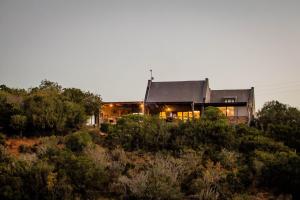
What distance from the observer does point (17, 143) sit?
3503 cm

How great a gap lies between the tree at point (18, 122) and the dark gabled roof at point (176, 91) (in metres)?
16.7

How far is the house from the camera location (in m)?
47.2

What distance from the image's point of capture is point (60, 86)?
45.7m

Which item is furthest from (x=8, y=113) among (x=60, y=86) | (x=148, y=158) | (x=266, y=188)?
(x=266, y=188)

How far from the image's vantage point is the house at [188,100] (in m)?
47.2

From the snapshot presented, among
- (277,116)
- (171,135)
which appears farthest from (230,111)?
(171,135)

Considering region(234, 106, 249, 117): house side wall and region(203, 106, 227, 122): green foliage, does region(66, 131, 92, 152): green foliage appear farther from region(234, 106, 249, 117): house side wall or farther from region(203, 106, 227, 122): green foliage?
region(234, 106, 249, 117): house side wall

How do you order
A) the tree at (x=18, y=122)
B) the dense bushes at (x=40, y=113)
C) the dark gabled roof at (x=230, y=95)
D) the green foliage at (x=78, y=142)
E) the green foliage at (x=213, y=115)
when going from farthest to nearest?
the dark gabled roof at (x=230, y=95) < the green foliage at (x=213, y=115) < the dense bushes at (x=40, y=113) < the tree at (x=18, y=122) < the green foliage at (x=78, y=142)

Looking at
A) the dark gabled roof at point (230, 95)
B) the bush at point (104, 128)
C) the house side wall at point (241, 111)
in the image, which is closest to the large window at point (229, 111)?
the house side wall at point (241, 111)

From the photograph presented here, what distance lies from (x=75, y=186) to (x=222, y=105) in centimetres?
2478

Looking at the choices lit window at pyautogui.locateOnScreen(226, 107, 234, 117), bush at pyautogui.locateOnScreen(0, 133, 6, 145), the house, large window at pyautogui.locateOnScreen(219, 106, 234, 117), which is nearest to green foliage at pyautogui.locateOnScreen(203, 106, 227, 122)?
the house

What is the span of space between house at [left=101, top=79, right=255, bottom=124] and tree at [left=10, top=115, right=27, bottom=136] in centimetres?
1360

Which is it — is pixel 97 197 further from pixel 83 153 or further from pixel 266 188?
pixel 266 188

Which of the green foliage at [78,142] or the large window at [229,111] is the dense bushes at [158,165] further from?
the large window at [229,111]
